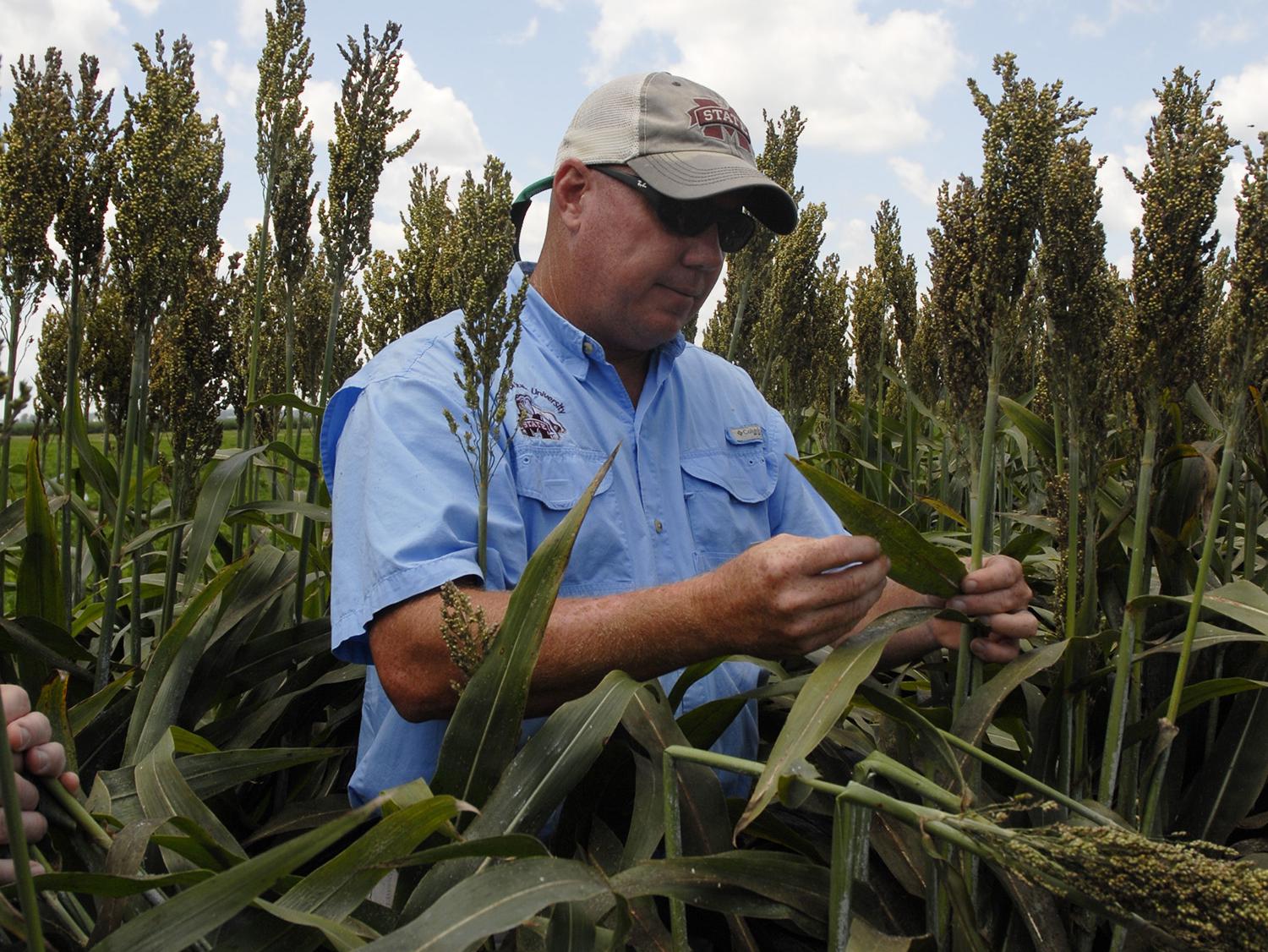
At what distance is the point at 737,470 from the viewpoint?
274cm

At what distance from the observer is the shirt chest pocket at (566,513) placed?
7.60 ft

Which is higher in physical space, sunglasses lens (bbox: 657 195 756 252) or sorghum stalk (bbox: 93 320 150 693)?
sunglasses lens (bbox: 657 195 756 252)

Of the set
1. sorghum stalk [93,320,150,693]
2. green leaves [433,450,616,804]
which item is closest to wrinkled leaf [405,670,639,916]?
green leaves [433,450,616,804]

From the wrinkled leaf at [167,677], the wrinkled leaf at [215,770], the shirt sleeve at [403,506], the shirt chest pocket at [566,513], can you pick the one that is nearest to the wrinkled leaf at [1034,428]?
the shirt chest pocket at [566,513]

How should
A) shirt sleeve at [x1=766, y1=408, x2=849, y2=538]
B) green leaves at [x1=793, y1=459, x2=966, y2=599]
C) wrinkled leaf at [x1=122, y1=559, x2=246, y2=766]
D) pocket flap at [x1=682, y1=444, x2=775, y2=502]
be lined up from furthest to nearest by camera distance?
shirt sleeve at [x1=766, y1=408, x2=849, y2=538], pocket flap at [x1=682, y1=444, x2=775, y2=502], wrinkled leaf at [x1=122, y1=559, x2=246, y2=766], green leaves at [x1=793, y1=459, x2=966, y2=599]

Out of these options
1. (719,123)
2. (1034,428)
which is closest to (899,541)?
(1034,428)

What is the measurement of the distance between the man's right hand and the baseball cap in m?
1.02

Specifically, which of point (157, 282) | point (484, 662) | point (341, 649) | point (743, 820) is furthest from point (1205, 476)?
point (157, 282)

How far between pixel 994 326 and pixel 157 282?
6.13ft

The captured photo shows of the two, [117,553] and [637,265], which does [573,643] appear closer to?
[637,265]

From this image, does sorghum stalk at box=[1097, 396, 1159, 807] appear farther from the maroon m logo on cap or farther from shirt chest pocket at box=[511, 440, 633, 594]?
the maroon m logo on cap

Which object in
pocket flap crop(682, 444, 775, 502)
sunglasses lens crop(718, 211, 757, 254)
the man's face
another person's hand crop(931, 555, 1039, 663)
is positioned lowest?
another person's hand crop(931, 555, 1039, 663)

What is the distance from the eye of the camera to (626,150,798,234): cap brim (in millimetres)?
2395

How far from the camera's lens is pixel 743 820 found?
1.31 m
